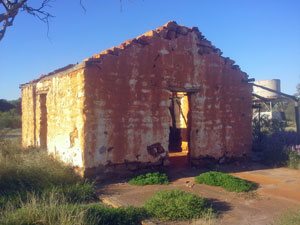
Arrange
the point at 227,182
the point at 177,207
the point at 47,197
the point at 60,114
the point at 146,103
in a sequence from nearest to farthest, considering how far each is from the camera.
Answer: the point at 177,207 < the point at 47,197 < the point at 227,182 < the point at 146,103 < the point at 60,114

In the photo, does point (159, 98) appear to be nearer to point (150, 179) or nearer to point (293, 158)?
point (150, 179)

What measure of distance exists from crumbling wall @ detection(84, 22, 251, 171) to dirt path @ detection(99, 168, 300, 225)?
4.17ft

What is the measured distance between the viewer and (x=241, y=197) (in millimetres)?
8172

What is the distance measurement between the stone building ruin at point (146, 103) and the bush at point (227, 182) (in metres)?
1.76

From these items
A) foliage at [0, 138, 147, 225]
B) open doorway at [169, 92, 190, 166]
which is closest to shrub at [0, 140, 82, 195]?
foliage at [0, 138, 147, 225]

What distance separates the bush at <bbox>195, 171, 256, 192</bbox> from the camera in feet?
28.7

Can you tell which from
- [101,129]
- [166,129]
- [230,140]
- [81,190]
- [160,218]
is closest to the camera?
[160,218]

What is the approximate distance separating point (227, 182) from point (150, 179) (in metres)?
1.96

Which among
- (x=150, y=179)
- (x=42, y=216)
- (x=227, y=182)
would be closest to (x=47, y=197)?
(x=42, y=216)

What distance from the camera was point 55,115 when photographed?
38.5ft

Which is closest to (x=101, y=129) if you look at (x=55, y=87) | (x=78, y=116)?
(x=78, y=116)

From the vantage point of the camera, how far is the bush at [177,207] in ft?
21.5

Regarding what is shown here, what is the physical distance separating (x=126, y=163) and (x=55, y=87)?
3.56 m

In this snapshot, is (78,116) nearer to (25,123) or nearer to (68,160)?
(68,160)
